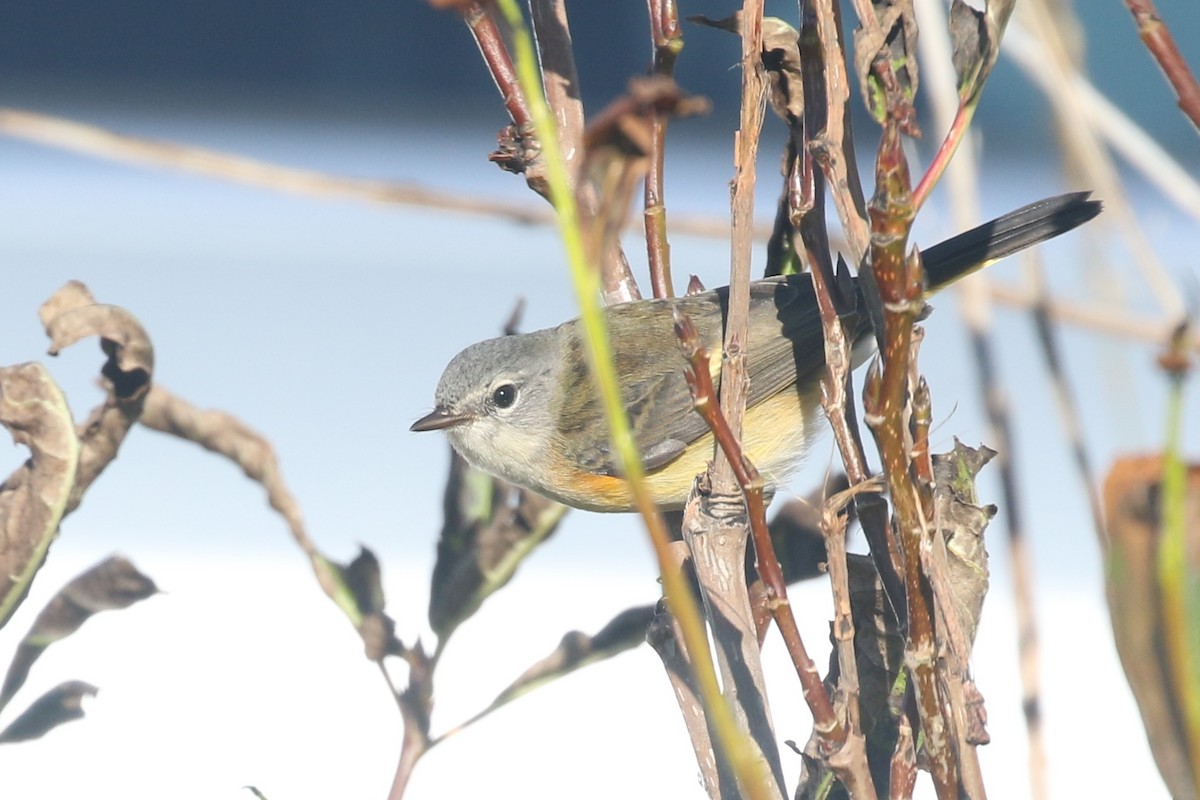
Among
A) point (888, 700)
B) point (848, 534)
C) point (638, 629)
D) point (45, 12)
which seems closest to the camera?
point (888, 700)

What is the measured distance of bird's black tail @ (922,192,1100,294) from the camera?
164cm

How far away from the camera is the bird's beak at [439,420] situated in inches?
92.4

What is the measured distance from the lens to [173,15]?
15.0 feet

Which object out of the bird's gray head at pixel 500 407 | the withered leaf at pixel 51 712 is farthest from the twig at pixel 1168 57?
the bird's gray head at pixel 500 407

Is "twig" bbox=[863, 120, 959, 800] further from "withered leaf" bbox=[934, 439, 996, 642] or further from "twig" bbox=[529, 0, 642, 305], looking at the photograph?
"twig" bbox=[529, 0, 642, 305]

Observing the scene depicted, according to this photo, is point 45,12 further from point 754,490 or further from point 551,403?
point 754,490

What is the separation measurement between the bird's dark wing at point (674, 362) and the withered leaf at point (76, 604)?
0.89m

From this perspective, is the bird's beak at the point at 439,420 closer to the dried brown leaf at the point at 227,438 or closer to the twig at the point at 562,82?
the twig at the point at 562,82

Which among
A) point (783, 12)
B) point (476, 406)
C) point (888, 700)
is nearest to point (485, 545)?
point (888, 700)

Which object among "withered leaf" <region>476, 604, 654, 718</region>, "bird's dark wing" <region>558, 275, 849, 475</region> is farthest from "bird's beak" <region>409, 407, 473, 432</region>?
"withered leaf" <region>476, 604, 654, 718</region>

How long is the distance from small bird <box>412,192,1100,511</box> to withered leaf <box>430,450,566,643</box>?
0.46 meters

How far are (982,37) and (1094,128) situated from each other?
527 mm

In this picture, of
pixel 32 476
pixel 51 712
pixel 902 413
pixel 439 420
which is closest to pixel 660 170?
pixel 902 413

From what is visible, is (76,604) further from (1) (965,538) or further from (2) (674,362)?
(2) (674,362)
